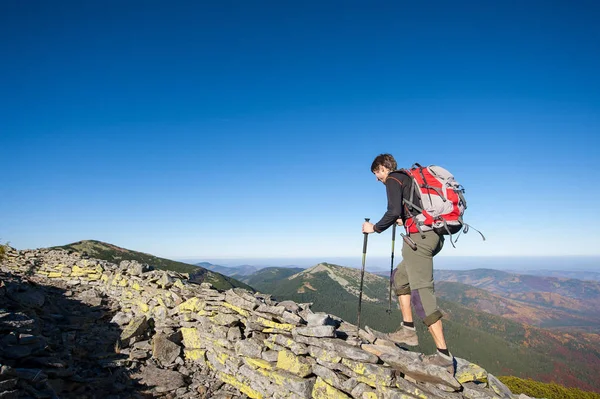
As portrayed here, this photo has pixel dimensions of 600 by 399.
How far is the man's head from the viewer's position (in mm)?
5980

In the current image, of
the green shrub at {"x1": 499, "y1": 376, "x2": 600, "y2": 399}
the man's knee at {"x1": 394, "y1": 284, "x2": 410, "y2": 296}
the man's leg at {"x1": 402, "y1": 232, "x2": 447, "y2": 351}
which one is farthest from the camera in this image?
the green shrub at {"x1": 499, "y1": 376, "x2": 600, "y2": 399}

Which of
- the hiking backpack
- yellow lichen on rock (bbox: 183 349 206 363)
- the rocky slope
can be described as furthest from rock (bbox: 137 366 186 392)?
the hiking backpack

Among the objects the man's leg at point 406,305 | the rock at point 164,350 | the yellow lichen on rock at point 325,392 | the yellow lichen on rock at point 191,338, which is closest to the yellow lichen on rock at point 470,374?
the man's leg at point 406,305

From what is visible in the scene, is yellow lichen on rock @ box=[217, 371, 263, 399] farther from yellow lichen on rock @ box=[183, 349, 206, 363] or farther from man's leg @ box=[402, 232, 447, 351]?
man's leg @ box=[402, 232, 447, 351]

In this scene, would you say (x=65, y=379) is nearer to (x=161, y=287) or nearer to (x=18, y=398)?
(x=18, y=398)

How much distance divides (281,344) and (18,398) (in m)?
4.41

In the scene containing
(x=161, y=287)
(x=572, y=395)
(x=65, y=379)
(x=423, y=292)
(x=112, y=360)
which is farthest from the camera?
(x=572, y=395)

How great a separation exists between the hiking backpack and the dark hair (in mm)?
438

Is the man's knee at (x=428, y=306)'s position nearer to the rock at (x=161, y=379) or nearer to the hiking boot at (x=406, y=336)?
the hiking boot at (x=406, y=336)

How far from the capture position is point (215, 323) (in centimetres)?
790

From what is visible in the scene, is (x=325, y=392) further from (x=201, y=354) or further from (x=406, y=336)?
(x=201, y=354)

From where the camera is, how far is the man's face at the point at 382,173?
19.7 ft

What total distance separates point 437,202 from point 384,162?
4.38ft

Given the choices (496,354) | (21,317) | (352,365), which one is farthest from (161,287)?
(496,354)
